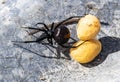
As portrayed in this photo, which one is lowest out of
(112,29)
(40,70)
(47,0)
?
(40,70)

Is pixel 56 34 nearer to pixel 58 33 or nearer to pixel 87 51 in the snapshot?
pixel 58 33

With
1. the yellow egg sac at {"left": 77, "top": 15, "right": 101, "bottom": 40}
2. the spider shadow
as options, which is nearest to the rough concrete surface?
the spider shadow

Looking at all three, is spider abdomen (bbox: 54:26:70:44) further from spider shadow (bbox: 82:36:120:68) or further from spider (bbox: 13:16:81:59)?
spider shadow (bbox: 82:36:120:68)

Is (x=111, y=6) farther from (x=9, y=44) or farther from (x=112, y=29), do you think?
(x=9, y=44)

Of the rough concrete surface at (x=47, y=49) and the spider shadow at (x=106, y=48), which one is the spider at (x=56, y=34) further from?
the spider shadow at (x=106, y=48)

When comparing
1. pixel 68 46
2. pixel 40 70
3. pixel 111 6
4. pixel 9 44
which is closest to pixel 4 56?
pixel 9 44

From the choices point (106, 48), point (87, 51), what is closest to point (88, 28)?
point (87, 51)

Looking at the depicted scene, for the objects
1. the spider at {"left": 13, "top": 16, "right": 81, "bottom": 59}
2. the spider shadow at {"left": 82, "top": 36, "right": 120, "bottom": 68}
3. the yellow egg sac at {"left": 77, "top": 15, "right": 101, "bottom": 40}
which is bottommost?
the spider shadow at {"left": 82, "top": 36, "right": 120, "bottom": 68}
